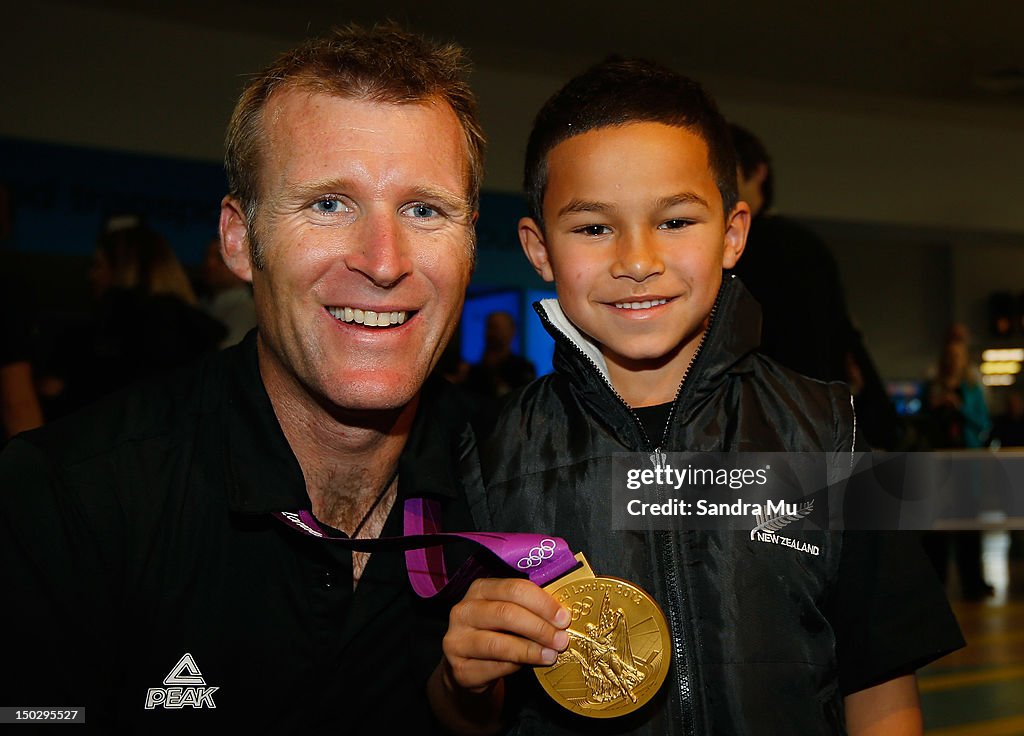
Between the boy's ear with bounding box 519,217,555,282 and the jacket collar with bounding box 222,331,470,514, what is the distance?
0.39 meters

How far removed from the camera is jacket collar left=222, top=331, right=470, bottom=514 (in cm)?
170

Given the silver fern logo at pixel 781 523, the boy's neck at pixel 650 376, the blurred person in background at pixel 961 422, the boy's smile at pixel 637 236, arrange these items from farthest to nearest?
the blurred person in background at pixel 961 422, the boy's neck at pixel 650 376, the boy's smile at pixel 637 236, the silver fern logo at pixel 781 523

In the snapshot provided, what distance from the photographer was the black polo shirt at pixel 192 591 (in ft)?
5.22

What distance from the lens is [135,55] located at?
7293 mm

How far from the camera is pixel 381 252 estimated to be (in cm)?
165

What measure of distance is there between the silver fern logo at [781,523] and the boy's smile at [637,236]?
33cm

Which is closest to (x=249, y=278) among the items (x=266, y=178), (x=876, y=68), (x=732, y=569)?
(x=266, y=178)

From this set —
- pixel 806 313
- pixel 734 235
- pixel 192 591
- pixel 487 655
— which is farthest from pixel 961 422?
pixel 192 591

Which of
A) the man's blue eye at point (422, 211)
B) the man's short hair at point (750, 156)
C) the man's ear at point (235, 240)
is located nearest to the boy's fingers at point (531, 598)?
the man's blue eye at point (422, 211)

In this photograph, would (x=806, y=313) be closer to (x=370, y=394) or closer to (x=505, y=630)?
(x=370, y=394)

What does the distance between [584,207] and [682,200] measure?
0.61 feet

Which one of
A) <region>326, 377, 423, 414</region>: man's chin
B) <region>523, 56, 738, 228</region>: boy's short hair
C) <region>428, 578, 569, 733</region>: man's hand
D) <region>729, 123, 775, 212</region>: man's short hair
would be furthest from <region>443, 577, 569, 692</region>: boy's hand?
<region>729, 123, 775, 212</region>: man's short hair

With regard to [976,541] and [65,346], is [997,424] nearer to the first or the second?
[976,541]

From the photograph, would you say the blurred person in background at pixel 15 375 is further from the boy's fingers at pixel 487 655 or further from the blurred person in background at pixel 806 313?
the blurred person in background at pixel 806 313
